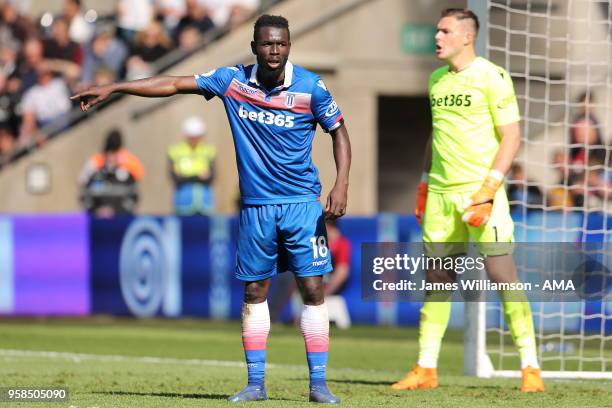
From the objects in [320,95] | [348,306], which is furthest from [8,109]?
[320,95]

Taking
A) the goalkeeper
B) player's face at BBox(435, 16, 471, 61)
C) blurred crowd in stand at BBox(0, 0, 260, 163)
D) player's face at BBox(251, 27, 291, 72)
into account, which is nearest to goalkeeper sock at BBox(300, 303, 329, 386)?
the goalkeeper

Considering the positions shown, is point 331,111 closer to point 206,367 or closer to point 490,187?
point 490,187

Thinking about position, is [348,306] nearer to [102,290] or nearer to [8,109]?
[102,290]

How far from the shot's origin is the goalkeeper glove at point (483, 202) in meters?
9.32

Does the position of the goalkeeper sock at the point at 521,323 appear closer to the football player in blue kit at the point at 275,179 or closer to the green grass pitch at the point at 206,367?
the green grass pitch at the point at 206,367

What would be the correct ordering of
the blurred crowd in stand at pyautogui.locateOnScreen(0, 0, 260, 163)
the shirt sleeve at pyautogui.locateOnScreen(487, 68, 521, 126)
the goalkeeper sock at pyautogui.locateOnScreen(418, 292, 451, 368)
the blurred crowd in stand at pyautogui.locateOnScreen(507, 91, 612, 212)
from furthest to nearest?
the blurred crowd in stand at pyautogui.locateOnScreen(0, 0, 260, 163)
the blurred crowd in stand at pyautogui.locateOnScreen(507, 91, 612, 212)
the goalkeeper sock at pyautogui.locateOnScreen(418, 292, 451, 368)
the shirt sleeve at pyautogui.locateOnScreen(487, 68, 521, 126)

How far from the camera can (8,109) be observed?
68.4 feet

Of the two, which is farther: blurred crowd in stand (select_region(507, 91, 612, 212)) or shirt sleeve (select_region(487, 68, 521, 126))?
blurred crowd in stand (select_region(507, 91, 612, 212))

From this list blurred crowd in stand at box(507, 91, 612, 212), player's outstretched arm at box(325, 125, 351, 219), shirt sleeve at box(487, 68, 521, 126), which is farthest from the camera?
blurred crowd in stand at box(507, 91, 612, 212)

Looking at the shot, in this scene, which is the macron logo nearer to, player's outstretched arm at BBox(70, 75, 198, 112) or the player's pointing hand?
player's outstretched arm at BBox(70, 75, 198, 112)

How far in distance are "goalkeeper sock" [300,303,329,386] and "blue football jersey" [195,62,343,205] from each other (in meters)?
0.71

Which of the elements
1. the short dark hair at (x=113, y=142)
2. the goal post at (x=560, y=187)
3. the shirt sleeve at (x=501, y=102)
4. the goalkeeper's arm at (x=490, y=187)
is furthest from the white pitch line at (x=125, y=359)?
the short dark hair at (x=113, y=142)

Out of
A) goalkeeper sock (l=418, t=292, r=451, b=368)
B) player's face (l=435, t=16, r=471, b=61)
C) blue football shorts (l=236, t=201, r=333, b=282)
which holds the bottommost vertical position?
goalkeeper sock (l=418, t=292, r=451, b=368)

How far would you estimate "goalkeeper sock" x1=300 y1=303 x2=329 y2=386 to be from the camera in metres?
8.57
